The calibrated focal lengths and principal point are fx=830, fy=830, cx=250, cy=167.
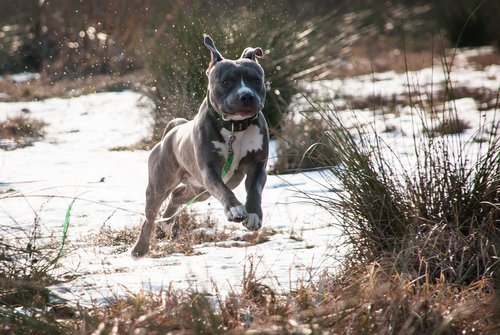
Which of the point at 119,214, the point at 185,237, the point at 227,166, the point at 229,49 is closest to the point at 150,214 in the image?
the point at 185,237

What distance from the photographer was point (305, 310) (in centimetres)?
382

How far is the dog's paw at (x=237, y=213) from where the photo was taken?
16.0 feet

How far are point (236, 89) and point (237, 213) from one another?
87 centimetres

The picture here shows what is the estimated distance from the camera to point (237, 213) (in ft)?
16.1

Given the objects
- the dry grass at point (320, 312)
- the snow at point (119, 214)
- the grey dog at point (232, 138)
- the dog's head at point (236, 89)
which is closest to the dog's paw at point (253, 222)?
the grey dog at point (232, 138)

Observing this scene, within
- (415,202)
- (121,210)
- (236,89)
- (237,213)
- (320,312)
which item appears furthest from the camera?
(121,210)

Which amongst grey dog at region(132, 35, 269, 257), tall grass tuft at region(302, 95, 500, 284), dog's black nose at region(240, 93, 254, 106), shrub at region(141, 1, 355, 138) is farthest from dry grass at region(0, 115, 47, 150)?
tall grass tuft at region(302, 95, 500, 284)

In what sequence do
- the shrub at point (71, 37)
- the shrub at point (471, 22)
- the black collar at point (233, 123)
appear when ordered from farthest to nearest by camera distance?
the shrub at point (471, 22)
the shrub at point (71, 37)
the black collar at point (233, 123)

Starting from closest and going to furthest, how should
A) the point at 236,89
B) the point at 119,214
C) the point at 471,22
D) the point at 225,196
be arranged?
the point at 225,196 → the point at 236,89 → the point at 119,214 → the point at 471,22

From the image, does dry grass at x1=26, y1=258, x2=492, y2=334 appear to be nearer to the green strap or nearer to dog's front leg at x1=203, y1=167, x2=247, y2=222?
dog's front leg at x1=203, y1=167, x2=247, y2=222

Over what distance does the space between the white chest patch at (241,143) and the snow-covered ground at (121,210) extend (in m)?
0.36

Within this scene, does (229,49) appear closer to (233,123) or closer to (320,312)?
(233,123)

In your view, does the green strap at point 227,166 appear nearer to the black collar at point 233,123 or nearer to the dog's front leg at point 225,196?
the dog's front leg at point 225,196

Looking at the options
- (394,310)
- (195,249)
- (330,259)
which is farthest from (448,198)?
(195,249)
